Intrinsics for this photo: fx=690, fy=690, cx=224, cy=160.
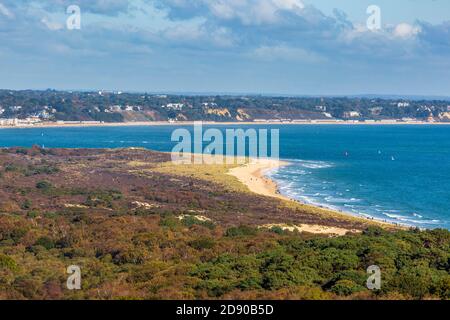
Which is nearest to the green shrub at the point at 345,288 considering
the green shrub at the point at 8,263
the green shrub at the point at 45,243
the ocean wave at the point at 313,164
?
the green shrub at the point at 8,263

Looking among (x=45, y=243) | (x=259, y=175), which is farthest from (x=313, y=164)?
(x=45, y=243)

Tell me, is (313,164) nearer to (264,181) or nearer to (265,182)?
(264,181)

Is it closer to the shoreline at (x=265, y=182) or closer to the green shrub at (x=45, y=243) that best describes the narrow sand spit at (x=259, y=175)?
the shoreline at (x=265, y=182)

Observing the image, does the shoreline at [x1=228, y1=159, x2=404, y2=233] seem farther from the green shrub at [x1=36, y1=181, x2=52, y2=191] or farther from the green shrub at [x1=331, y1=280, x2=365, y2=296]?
the green shrub at [x1=331, y1=280, x2=365, y2=296]

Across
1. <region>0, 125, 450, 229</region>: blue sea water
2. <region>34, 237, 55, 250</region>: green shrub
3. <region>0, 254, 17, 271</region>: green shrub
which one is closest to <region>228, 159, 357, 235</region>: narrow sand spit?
<region>0, 125, 450, 229</region>: blue sea water

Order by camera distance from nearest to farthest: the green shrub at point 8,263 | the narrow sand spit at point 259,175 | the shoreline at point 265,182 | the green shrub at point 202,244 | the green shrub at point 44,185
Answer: the green shrub at point 8,263 < the green shrub at point 202,244 < the shoreline at point 265,182 < the green shrub at point 44,185 < the narrow sand spit at point 259,175
